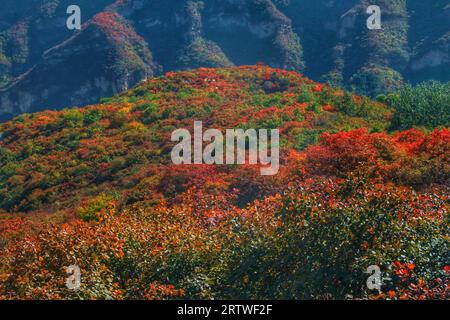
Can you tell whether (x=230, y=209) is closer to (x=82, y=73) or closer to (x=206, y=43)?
(x=82, y=73)

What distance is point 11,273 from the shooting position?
41.2 ft

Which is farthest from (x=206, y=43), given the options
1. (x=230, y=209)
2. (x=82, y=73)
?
(x=230, y=209)

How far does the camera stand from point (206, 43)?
136000mm

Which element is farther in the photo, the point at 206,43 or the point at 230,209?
the point at 206,43

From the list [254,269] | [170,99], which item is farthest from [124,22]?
[254,269]

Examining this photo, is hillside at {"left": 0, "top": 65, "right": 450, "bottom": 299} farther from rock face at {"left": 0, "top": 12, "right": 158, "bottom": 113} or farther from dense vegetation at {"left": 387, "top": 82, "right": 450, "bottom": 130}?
rock face at {"left": 0, "top": 12, "right": 158, "bottom": 113}

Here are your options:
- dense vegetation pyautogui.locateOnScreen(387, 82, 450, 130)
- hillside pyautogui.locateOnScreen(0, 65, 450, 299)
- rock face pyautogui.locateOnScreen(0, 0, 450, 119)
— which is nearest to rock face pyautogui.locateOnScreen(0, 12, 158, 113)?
rock face pyautogui.locateOnScreen(0, 0, 450, 119)

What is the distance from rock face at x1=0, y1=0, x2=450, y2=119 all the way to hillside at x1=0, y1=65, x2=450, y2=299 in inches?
2350

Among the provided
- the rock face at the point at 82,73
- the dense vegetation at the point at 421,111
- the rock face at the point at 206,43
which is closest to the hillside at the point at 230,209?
the dense vegetation at the point at 421,111

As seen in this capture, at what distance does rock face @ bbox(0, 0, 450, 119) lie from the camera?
107 meters

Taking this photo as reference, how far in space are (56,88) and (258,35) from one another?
4749cm

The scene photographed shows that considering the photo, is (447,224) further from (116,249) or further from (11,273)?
(11,273)

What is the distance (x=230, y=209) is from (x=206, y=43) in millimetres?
122060

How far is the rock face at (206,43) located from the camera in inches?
4220
